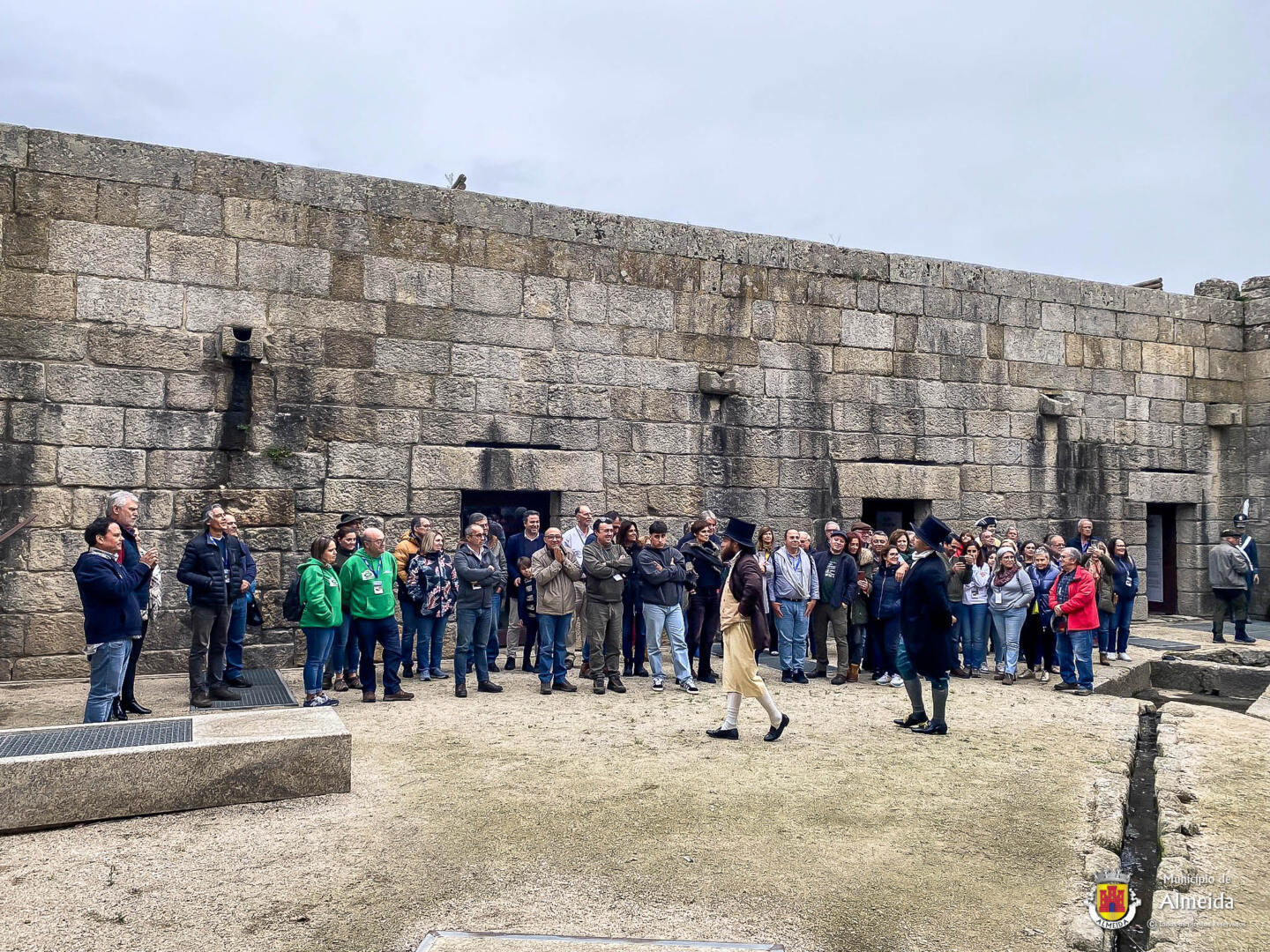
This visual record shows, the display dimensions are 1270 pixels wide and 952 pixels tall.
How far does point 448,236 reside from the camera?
9883 mm

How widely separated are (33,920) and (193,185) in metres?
6.86

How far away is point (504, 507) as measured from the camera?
34.2 ft

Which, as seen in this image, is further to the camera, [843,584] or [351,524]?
[843,584]

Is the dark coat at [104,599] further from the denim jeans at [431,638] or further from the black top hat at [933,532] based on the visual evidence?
the black top hat at [933,532]

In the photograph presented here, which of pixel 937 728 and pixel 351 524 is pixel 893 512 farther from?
pixel 351 524

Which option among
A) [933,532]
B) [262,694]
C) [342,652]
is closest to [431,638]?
[342,652]

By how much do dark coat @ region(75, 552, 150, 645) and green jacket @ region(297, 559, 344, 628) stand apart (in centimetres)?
155

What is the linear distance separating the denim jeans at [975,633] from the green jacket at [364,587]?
5651 millimetres

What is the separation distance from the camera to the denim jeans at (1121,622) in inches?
412

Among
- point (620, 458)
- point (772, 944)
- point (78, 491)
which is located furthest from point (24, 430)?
point (772, 944)

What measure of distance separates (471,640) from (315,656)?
140 centimetres

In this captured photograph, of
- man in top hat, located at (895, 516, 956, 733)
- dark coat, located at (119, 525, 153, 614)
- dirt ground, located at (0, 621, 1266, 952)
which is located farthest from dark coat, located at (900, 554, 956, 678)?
dark coat, located at (119, 525, 153, 614)

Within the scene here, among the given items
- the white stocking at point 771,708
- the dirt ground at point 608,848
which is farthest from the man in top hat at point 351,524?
the white stocking at point 771,708

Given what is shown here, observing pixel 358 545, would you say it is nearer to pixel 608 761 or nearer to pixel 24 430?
pixel 24 430
